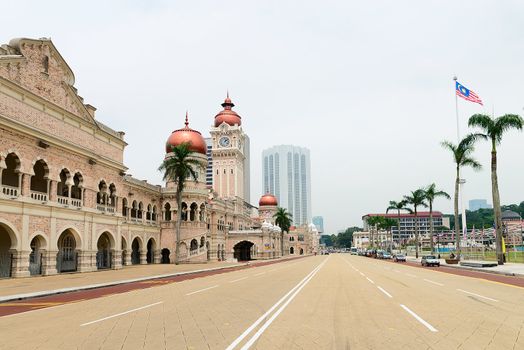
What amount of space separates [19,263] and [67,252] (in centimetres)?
975

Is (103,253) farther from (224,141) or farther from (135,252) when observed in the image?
(224,141)

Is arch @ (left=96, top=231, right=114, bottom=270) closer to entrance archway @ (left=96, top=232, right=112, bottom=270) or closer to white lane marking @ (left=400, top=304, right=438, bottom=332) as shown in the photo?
entrance archway @ (left=96, top=232, right=112, bottom=270)

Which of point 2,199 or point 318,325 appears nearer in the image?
point 318,325

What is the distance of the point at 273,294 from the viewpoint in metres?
17.7

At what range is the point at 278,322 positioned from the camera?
427 inches

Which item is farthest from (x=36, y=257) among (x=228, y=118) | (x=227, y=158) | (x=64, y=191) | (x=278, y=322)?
(x=228, y=118)

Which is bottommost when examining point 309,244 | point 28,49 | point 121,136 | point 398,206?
point 309,244

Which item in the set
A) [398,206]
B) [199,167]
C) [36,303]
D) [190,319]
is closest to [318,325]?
[190,319]

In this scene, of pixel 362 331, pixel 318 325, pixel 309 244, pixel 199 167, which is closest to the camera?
pixel 362 331

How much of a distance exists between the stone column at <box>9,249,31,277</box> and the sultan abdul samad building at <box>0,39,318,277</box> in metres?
0.06

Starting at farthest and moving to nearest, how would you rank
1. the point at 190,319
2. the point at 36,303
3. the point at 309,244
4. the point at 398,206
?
the point at 309,244 → the point at 398,206 → the point at 36,303 → the point at 190,319

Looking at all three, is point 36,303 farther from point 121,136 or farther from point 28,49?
point 121,136

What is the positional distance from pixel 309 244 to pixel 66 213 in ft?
438

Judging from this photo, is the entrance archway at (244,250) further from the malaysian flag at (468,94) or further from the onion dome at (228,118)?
the malaysian flag at (468,94)
